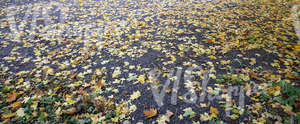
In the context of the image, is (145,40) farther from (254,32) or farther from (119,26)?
(254,32)

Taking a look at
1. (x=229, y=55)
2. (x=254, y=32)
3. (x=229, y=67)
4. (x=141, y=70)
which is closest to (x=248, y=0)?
(x=254, y=32)

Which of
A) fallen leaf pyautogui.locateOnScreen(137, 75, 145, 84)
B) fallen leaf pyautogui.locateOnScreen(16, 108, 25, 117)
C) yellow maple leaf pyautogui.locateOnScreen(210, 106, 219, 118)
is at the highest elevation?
fallen leaf pyautogui.locateOnScreen(137, 75, 145, 84)

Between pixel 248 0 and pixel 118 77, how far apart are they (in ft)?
23.9

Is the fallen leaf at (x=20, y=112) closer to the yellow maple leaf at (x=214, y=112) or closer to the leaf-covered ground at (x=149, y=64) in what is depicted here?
the leaf-covered ground at (x=149, y=64)

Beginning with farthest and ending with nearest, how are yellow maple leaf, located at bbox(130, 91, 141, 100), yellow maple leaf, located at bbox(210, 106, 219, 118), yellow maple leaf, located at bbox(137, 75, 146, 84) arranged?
yellow maple leaf, located at bbox(137, 75, 146, 84)
yellow maple leaf, located at bbox(130, 91, 141, 100)
yellow maple leaf, located at bbox(210, 106, 219, 118)

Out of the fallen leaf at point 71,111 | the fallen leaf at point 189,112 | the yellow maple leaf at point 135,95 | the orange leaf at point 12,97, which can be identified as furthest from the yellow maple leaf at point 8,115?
the fallen leaf at point 189,112

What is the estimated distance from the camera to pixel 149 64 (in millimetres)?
3762

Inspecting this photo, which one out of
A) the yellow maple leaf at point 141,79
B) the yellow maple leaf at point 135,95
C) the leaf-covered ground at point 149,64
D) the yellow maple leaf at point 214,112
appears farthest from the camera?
the yellow maple leaf at point 141,79

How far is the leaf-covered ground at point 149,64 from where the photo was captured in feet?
8.79

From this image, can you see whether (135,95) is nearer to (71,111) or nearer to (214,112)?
(71,111)

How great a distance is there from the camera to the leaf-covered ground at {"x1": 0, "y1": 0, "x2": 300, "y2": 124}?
2678 mm

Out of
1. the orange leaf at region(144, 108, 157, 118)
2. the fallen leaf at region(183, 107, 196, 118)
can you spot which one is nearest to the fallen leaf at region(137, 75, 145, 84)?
the orange leaf at region(144, 108, 157, 118)

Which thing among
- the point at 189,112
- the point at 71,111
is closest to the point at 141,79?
the point at 189,112

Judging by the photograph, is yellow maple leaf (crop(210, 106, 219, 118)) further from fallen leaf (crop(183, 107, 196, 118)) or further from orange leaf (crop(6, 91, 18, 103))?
orange leaf (crop(6, 91, 18, 103))
